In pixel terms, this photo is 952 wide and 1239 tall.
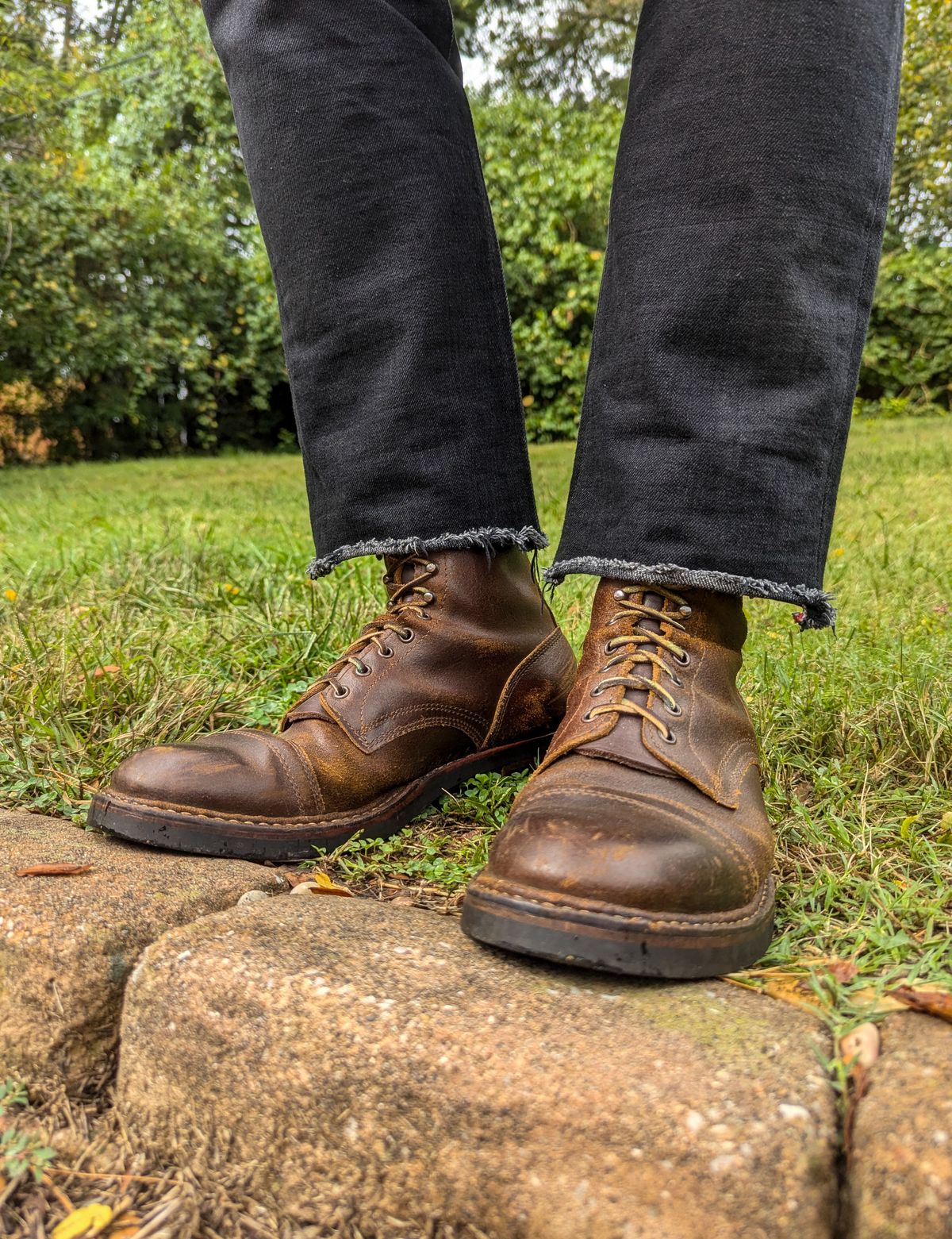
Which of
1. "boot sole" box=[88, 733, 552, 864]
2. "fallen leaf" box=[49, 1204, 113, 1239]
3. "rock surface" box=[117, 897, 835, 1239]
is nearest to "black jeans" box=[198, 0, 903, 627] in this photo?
"boot sole" box=[88, 733, 552, 864]

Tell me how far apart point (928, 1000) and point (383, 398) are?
93 cm

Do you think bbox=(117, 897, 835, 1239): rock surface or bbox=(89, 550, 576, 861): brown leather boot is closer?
bbox=(117, 897, 835, 1239): rock surface

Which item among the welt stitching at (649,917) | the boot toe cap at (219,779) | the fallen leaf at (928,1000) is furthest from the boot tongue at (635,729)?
the boot toe cap at (219,779)

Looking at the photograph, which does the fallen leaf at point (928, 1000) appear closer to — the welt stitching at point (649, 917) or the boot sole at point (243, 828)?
the welt stitching at point (649, 917)

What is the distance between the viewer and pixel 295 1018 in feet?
2.95

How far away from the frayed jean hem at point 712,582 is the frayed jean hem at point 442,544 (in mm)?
202

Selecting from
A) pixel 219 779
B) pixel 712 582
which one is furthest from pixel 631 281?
pixel 219 779

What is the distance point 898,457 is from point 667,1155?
5848mm

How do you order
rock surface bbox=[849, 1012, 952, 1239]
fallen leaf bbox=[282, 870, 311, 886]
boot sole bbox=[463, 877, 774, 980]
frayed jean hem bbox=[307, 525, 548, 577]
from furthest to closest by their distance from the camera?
frayed jean hem bbox=[307, 525, 548, 577] → fallen leaf bbox=[282, 870, 311, 886] → boot sole bbox=[463, 877, 774, 980] → rock surface bbox=[849, 1012, 952, 1239]

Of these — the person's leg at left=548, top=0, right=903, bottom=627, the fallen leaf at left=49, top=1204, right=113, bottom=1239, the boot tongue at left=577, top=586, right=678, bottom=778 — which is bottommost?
the fallen leaf at left=49, top=1204, right=113, bottom=1239

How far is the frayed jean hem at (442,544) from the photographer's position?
1.34m

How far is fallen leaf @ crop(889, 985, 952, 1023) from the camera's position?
830 mm

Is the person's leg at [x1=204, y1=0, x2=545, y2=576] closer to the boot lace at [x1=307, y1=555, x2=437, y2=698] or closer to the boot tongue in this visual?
the boot lace at [x1=307, y1=555, x2=437, y2=698]

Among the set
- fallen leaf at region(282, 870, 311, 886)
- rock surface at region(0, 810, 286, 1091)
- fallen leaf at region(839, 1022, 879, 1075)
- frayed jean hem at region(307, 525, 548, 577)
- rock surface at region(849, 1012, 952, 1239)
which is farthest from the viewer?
frayed jean hem at region(307, 525, 548, 577)
